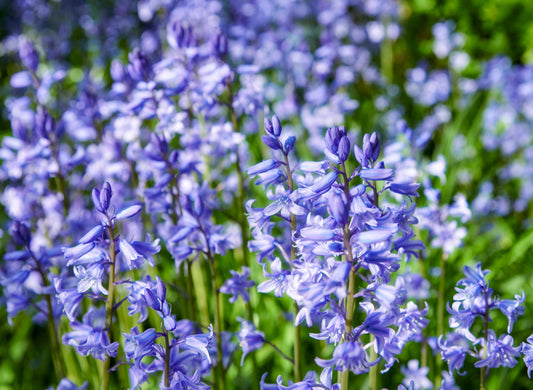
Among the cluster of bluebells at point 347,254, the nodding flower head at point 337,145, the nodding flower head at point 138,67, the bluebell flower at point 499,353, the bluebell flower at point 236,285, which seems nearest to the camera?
the cluster of bluebells at point 347,254

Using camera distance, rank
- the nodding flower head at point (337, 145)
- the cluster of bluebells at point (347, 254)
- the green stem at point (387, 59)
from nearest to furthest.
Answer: the cluster of bluebells at point (347, 254)
the nodding flower head at point (337, 145)
the green stem at point (387, 59)

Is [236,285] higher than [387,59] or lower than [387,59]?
lower

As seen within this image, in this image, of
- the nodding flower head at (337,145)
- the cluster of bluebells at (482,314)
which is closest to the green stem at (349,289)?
the nodding flower head at (337,145)

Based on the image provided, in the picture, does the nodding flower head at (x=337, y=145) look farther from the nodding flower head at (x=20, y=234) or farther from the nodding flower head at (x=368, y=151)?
the nodding flower head at (x=20, y=234)

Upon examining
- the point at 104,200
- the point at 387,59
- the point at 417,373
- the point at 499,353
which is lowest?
the point at 417,373

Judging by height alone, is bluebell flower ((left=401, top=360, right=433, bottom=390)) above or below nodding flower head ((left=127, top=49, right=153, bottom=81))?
below

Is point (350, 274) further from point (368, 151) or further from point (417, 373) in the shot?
point (417, 373)

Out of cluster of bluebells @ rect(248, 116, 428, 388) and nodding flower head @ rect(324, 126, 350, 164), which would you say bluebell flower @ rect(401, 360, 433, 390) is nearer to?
cluster of bluebells @ rect(248, 116, 428, 388)

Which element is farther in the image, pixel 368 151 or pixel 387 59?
pixel 387 59

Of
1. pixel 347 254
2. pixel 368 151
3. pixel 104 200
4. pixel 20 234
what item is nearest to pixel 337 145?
pixel 368 151

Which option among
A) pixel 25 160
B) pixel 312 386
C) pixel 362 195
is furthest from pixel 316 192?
pixel 25 160

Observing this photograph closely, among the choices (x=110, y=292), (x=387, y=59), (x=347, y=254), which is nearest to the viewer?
(x=347, y=254)

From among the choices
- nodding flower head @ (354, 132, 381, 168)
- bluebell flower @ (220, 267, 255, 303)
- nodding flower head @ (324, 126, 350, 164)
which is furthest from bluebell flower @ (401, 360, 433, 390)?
nodding flower head @ (324, 126, 350, 164)

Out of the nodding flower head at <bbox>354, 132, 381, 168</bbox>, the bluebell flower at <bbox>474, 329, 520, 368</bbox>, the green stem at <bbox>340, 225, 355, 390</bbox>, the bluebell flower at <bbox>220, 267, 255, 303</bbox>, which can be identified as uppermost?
the nodding flower head at <bbox>354, 132, 381, 168</bbox>
